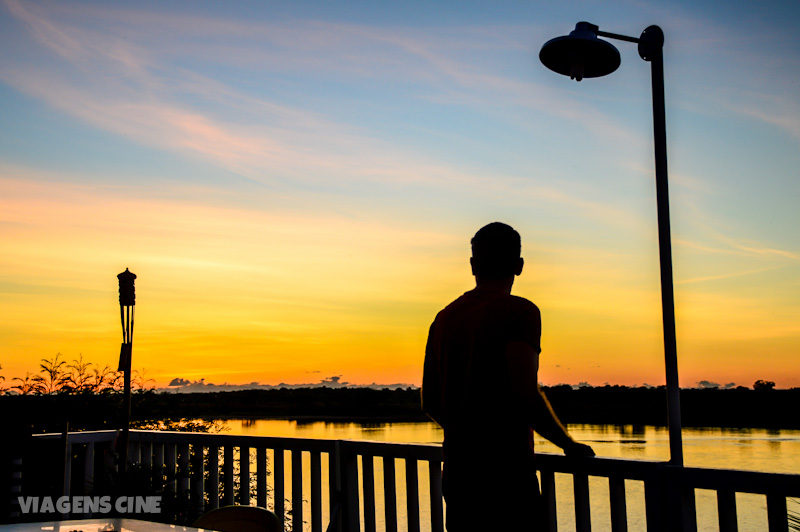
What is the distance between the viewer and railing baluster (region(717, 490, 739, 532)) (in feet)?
7.63

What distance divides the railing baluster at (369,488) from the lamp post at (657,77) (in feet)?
4.71

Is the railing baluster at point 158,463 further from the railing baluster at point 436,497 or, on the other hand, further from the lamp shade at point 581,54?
the lamp shade at point 581,54

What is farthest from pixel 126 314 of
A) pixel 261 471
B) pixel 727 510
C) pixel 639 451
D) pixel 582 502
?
pixel 639 451

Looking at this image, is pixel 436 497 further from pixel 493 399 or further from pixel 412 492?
pixel 493 399

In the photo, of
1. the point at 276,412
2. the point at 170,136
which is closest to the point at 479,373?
the point at 170,136

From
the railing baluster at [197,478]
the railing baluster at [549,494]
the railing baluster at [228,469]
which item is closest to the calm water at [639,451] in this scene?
the railing baluster at [197,478]

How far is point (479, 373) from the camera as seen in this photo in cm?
229

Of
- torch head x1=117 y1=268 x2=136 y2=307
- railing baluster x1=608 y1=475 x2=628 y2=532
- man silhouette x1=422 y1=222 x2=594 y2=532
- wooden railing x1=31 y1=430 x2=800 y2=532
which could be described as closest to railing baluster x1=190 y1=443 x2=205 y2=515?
wooden railing x1=31 y1=430 x2=800 y2=532

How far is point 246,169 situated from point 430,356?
701cm

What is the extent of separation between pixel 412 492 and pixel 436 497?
0.10m

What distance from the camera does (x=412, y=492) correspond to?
3.23 metres

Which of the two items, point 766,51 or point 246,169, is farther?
point 246,169

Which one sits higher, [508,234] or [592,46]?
[592,46]

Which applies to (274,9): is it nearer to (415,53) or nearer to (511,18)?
(415,53)
